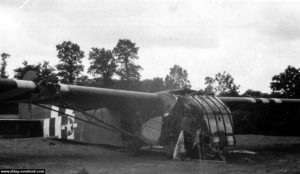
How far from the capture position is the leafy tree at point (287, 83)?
30.4 meters

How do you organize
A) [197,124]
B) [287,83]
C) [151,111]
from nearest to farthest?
[197,124] → [151,111] → [287,83]

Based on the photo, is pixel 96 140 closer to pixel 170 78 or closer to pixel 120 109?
pixel 120 109

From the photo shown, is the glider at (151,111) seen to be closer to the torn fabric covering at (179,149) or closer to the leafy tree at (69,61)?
the torn fabric covering at (179,149)

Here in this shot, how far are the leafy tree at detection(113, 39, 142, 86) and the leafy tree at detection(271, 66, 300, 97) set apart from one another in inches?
1240

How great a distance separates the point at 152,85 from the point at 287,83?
97.1 feet

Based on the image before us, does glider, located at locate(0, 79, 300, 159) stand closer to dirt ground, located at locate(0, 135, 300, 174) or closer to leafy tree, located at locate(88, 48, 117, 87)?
dirt ground, located at locate(0, 135, 300, 174)

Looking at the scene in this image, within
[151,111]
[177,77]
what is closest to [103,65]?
[177,77]

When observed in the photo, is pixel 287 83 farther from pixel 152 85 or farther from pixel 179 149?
pixel 152 85

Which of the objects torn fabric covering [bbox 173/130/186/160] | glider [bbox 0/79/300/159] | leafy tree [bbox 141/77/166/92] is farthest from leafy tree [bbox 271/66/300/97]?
leafy tree [bbox 141/77/166/92]

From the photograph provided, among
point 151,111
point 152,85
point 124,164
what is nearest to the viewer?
point 124,164

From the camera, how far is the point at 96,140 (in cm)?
1375

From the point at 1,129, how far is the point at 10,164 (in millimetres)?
7236

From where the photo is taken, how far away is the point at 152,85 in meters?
58.5

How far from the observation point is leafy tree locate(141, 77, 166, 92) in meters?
57.0
